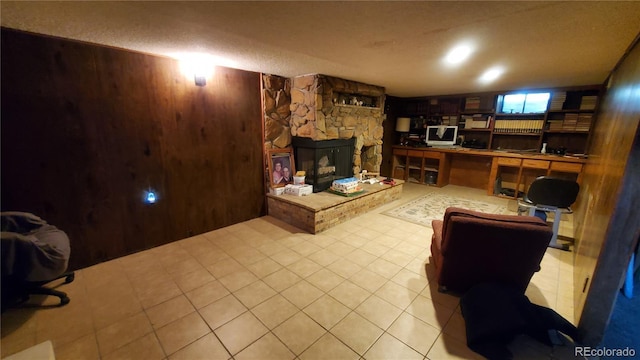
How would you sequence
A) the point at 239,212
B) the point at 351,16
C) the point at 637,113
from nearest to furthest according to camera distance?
1. the point at 637,113
2. the point at 351,16
3. the point at 239,212

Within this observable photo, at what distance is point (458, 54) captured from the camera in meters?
2.38

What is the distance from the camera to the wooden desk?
14.2ft

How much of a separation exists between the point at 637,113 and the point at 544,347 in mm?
1535

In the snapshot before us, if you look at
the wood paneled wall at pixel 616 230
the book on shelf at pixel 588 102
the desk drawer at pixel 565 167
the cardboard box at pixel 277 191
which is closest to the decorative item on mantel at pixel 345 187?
the cardboard box at pixel 277 191

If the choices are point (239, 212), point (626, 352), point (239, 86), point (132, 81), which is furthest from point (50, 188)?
point (626, 352)

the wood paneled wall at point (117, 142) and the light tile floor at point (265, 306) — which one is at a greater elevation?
the wood paneled wall at point (117, 142)

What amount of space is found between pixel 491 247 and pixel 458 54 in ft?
5.85

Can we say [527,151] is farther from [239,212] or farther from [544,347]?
[239,212]

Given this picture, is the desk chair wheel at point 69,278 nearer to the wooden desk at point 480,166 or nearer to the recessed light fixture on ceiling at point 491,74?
the recessed light fixture on ceiling at point 491,74

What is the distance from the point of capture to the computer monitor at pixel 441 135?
5.53 m

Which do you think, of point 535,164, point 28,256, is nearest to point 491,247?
point 28,256

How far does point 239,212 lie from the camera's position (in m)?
3.59

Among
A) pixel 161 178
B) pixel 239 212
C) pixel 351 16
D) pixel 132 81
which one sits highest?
pixel 351 16

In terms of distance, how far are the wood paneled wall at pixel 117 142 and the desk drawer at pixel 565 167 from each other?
500cm
